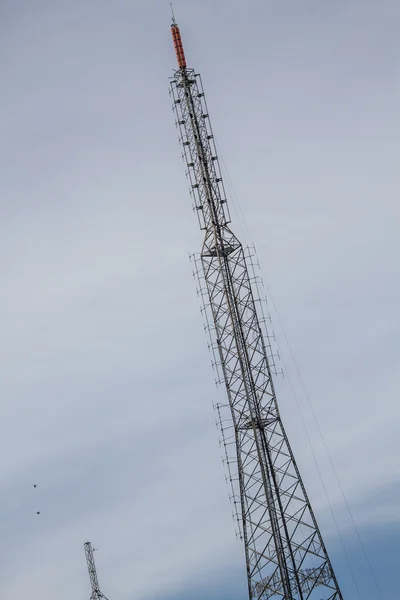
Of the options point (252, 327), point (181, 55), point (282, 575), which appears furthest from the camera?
point (181, 55)

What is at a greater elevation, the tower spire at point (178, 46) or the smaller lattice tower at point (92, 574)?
the tower spire at point (178, 46)

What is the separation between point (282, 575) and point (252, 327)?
17.5 metres

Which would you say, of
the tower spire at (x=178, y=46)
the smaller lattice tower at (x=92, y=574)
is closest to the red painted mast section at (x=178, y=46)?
the tower spire at (x=178, y=46)

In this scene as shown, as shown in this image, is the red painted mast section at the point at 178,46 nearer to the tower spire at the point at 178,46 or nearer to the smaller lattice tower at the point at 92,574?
the tower spire at the point at 178,46

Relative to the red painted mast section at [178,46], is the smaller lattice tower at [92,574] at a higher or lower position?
lower

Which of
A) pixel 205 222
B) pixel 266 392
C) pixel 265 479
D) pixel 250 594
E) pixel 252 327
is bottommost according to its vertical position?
pixel 250 594

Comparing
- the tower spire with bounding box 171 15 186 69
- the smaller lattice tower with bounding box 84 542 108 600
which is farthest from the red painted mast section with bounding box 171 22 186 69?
the smaller lattice tower with bounding box 84 542 108 600

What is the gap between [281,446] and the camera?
250 ft

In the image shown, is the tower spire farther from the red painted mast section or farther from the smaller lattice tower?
the smaller lattice tower

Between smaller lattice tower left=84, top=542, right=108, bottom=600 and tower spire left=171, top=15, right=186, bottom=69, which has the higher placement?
tower spire left=171, top=15, right=186, bottom=69

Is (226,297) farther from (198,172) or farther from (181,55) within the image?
(181,55)

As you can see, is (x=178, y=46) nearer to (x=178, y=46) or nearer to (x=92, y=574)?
(x=178, y=46)

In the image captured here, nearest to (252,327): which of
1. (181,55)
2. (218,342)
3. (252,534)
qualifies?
(218,342)

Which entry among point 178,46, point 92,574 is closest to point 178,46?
point 178,46
